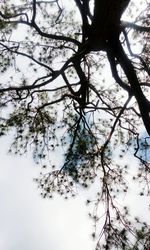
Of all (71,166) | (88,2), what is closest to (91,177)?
(71,166)

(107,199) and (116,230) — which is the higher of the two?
(107,199)

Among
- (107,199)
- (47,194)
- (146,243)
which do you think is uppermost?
(47,194)

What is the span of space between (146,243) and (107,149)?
1563mm

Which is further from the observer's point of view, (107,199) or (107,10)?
(107,199)

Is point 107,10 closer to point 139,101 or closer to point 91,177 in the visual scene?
point 139,101

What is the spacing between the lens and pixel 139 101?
467 centimetres

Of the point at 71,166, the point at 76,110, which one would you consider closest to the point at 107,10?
the point at 76,110

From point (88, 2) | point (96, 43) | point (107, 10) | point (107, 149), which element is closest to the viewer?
point (107, 10)

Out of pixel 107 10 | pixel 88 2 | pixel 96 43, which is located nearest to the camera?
pixel 107 10

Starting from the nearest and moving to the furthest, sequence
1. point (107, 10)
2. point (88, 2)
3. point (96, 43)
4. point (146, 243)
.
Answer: point (107, 10) < point (146, 243) < point (96, 43) < point (88, 2)

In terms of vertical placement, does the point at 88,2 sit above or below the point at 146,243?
above

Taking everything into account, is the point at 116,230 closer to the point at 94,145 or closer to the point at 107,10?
the point at 94,145

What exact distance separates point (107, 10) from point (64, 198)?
2.79 m

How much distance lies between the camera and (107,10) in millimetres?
4152
